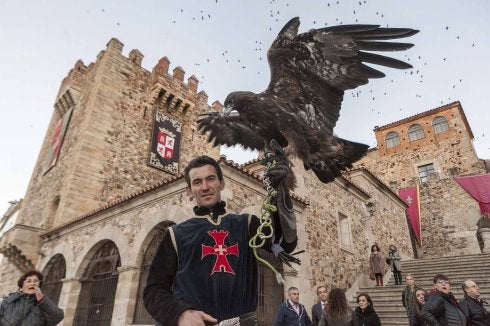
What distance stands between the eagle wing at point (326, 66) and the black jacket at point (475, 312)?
3.68 m

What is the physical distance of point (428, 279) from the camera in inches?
418

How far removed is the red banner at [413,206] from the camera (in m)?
19.5

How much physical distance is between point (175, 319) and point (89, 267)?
1003 cm

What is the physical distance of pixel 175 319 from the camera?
1282mm

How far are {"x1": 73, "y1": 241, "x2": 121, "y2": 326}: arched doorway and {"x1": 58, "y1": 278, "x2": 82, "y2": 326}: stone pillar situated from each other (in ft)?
0.36

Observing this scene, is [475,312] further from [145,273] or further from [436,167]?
[436,167]

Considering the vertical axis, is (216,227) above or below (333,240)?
below

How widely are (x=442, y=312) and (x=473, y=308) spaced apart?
391mm

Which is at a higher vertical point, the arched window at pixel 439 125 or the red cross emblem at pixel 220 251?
the arched window at pixel 439 125

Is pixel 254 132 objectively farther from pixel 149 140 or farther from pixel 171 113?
pixel 171 113

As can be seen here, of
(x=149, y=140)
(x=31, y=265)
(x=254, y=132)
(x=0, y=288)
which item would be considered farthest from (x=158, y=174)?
(x=254, y=132)

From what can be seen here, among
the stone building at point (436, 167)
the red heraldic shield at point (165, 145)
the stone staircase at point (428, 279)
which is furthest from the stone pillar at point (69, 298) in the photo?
the stone building at point (436, 167)

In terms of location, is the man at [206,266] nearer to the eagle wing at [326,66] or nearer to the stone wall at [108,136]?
the eagle wing at [326,66]

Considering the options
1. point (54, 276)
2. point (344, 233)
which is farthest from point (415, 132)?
point (54, 276)
